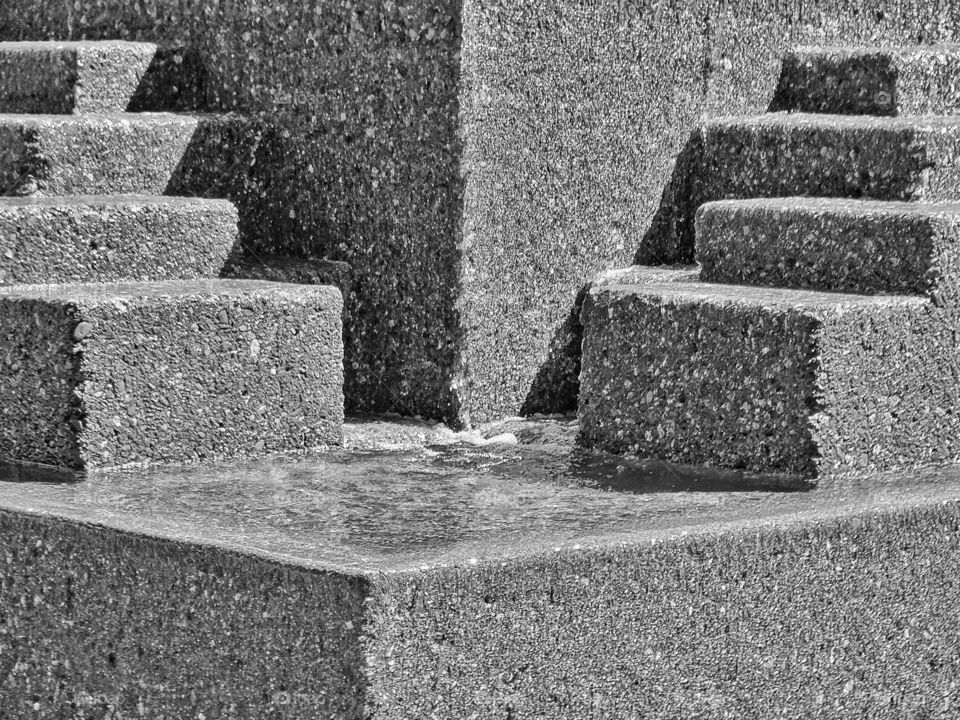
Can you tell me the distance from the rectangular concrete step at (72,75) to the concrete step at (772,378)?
1567mm

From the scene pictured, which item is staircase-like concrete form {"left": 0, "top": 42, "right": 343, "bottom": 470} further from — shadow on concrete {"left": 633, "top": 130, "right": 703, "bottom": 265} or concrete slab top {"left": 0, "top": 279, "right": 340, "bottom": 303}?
shadow on concrete {"left": 633, "top": 130, "right": 703, "bottom": 265}

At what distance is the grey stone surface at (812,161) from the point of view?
395cm

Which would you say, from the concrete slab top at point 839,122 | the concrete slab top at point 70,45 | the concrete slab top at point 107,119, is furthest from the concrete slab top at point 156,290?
the concrete slab top at point 839,122

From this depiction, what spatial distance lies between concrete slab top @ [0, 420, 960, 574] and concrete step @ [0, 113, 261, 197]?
874mm

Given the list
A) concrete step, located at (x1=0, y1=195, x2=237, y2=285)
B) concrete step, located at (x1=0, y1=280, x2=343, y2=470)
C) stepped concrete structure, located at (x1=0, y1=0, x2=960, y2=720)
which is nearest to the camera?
stepped concrete structure, located at (x1=0, y1=0, x2=960, y2=720)

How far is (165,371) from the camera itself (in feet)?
11.8

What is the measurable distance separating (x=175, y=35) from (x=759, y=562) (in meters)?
2.46

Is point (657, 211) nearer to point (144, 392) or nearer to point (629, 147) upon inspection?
point (629, 147)

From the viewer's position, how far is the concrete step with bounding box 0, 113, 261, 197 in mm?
4016

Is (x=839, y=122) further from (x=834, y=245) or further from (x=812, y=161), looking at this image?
(x=834, y=245)

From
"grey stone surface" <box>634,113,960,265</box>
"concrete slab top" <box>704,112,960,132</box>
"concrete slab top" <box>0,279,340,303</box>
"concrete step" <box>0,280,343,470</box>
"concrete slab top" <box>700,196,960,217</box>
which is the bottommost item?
"concrete step" <box>0,280,343,470</box>

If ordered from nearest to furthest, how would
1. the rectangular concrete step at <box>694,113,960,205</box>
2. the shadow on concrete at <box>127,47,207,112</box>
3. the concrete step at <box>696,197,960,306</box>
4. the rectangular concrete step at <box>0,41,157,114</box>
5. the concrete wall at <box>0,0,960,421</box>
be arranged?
the concrete step at <box>696,197,960,306</box> < the rectangular concrete step at <box>694,113,960,205</box> < the concrete wall at <box>0,0,960,421</box> < the rectangular concrete step at <box>0,41,157,114</box> < the shadow on concrete at <box>127,47,207,112</box>

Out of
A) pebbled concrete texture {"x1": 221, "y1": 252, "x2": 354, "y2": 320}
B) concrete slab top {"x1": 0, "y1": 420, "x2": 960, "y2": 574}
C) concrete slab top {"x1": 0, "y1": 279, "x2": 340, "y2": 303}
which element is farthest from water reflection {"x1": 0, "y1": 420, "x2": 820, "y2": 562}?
pebbled concrete texture {"x1": 221, "y1": 252, "x2": 354, "y2": 320}

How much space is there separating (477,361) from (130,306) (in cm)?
105
